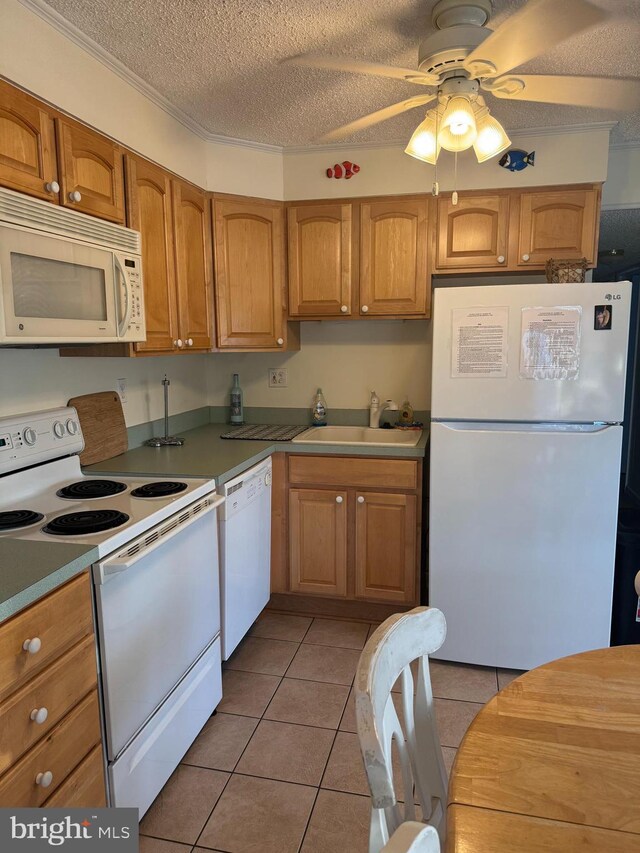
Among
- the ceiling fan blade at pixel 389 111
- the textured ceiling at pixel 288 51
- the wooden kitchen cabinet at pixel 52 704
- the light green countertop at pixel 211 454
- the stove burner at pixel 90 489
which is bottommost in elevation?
the wooden kitchen cabinet at pixel 52 704

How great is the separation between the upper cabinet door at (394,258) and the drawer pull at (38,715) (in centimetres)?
223

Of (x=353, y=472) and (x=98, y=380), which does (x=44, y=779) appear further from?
(x=353, y=472)

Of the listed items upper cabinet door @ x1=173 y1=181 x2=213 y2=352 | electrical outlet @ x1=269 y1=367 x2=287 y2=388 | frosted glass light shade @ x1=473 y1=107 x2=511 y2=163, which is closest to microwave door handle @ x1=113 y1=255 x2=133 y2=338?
upper cabinet door @ x1=173 y1=181 x2=213 y2=352

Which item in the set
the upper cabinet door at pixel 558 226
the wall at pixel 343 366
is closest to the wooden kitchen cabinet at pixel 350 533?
the wall at pixel 343 366

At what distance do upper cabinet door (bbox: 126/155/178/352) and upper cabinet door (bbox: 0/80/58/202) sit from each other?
0.42 meters

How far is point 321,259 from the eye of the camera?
287 cm

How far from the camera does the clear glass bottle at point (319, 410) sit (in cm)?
321

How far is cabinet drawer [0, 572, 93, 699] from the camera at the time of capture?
1.11m

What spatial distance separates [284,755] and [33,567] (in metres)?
1.19

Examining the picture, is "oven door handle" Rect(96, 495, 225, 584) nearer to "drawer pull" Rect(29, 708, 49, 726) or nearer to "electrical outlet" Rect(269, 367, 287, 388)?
"drawer pull" Rect(29, 708, 49, 726)

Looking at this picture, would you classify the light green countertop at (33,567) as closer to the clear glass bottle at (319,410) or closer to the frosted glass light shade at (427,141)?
the frosted glass light shade at (427,141)

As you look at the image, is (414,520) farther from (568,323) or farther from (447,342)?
(568,323)

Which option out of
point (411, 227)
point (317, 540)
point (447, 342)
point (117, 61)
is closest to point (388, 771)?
point (447, 342)

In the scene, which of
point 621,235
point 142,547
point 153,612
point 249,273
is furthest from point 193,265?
point 621,235
